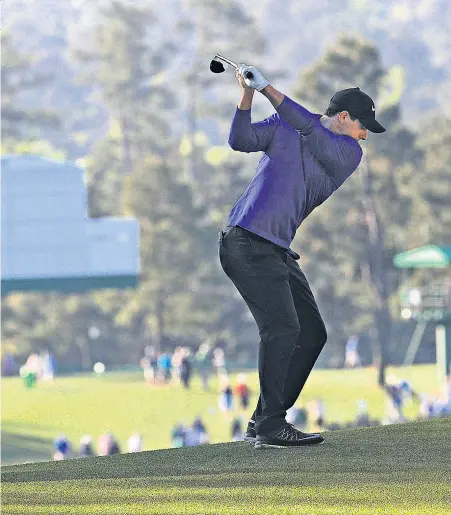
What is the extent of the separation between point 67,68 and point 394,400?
12096cm

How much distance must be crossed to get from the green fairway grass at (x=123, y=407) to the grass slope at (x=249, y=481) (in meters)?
32.4

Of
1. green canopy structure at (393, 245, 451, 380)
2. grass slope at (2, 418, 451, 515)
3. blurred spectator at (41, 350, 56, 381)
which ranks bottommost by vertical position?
grass slope at (2, 418, 451, 515)

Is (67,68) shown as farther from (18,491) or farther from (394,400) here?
(18,491)

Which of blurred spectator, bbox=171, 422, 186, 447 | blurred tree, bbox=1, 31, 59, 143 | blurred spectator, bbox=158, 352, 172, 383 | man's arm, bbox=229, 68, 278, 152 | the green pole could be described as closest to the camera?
man's arm, bbox=229, 68, 278, 152

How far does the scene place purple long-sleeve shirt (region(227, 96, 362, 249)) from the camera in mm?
6844

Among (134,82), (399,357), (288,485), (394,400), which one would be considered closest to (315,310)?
(288,485)

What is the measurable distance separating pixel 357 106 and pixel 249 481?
181 centimetres

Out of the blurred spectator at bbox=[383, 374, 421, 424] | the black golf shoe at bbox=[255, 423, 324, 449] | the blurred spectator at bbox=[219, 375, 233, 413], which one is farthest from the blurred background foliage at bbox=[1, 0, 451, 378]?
the black golf shoe at bbox=[255, 423, 324, 449]

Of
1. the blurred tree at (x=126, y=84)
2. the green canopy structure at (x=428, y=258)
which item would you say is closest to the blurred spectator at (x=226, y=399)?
the green canopy structure at (x=428, y=258)

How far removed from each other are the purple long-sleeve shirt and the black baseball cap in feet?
0.43

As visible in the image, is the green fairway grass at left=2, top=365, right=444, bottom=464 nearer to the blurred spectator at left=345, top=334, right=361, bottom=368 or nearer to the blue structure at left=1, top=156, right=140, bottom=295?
the blurred spectator at left=345, top=334, right=361, bottom=368

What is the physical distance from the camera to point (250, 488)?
233 inches

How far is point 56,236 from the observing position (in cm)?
4500

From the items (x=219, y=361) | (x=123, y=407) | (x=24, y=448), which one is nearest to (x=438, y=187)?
(x=219, y=361)
